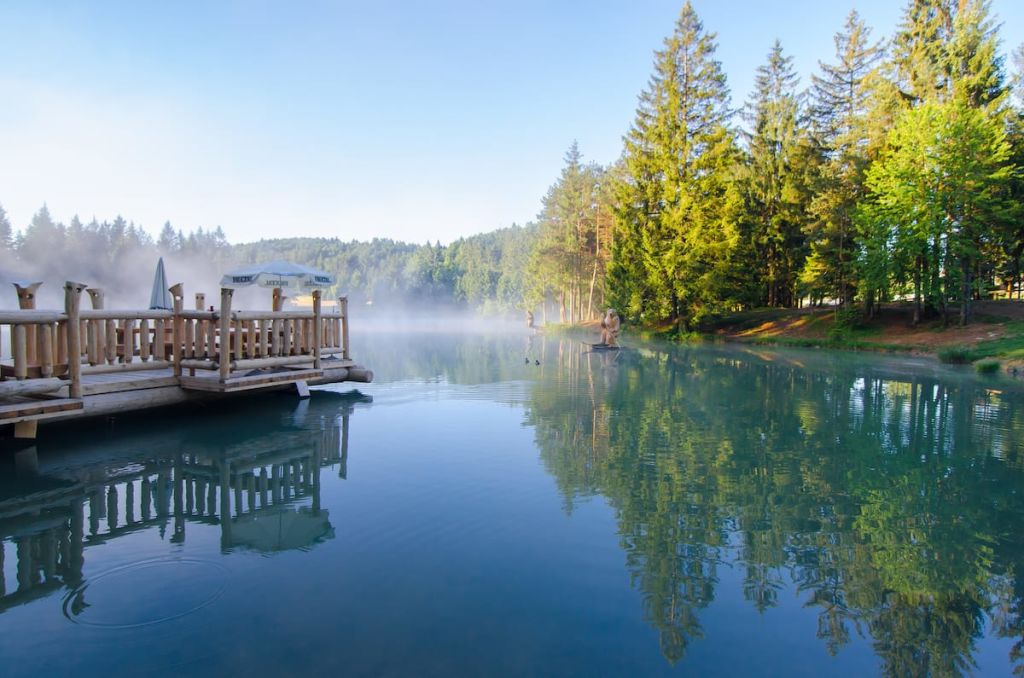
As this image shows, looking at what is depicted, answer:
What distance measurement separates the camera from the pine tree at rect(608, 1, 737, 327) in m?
34.5

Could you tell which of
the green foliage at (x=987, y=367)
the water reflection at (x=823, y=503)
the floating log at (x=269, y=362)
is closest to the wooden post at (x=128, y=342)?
the floating log at (x=269, y=362)

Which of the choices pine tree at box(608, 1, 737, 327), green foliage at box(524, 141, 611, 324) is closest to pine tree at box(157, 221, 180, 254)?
green foliage at box(524, 141, 611, 324)

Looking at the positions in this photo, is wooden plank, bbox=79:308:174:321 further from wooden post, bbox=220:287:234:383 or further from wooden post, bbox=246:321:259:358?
wooden post, bbox=246:321:259:358

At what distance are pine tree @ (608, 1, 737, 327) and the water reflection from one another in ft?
71.0

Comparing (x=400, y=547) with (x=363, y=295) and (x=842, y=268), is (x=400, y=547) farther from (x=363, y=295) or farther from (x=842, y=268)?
(x=363, y=295)

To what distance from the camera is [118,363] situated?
1007 centimetres

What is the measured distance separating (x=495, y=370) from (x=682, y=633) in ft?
51.4

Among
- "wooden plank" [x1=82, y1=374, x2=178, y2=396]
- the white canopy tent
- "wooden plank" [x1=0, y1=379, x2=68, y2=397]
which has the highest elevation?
the white canopy tent

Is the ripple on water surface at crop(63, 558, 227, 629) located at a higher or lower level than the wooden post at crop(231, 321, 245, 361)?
lower

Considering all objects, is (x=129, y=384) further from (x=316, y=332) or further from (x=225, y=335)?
(x=316, y=332)

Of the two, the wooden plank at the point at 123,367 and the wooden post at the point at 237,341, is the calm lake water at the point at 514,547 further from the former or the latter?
the wooden post at the point at 237,341

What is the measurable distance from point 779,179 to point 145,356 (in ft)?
128

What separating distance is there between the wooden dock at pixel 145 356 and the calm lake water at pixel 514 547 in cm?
62

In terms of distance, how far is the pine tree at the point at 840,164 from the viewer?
3162 centimetres
